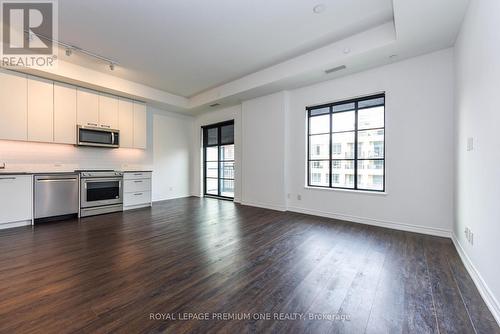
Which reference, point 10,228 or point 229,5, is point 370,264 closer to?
point 229,5

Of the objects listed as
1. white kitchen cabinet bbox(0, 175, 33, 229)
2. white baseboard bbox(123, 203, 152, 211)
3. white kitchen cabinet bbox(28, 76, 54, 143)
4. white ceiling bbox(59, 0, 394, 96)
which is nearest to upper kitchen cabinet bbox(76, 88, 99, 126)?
white kitchen cabinet bbox(28, 76, 54, 143)

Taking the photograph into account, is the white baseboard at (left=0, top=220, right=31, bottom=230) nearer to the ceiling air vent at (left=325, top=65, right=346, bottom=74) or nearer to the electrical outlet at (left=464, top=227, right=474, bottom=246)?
the ceiling air vent at (left=325, top=65, right=346, bottom=74)

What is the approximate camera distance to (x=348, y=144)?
436 cm

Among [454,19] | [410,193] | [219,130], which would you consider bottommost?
[410,193]

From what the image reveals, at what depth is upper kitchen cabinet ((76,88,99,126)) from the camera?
4.65 meters

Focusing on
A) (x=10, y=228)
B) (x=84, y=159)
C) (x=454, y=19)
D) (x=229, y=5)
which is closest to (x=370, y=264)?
(x=454, y=19)

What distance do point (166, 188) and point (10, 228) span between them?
346cm

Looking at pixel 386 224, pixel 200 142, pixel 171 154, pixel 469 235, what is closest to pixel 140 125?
pixel 171 154

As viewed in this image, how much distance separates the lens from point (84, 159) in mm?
5031

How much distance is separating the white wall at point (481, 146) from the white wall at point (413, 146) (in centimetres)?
57

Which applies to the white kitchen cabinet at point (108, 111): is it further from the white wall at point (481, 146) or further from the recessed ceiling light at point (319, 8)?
the white wall at point (481, 146)

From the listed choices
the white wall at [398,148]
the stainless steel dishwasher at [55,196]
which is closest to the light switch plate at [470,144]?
the white wall at [398,148]

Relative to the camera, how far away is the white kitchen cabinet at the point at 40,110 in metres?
4.04

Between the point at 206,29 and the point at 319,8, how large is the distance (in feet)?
5.39
